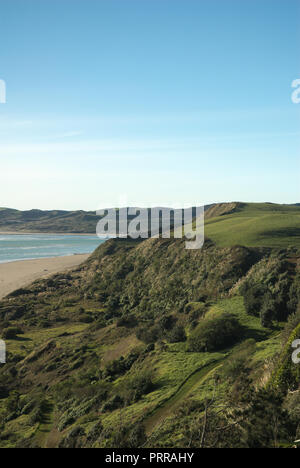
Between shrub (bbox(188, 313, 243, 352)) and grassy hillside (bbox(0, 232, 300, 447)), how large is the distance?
7cm

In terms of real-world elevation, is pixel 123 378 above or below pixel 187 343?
below

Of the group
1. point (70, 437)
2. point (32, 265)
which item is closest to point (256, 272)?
point (70, 437)

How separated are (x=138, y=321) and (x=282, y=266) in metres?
15.4

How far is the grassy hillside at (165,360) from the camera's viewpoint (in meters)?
11.4

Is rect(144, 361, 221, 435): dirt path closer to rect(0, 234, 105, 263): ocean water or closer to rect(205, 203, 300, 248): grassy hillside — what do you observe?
rect(205, 203, 300, 248): grassy hillside

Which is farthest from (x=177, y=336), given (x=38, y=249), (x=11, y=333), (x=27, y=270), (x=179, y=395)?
(x=38, y=249)

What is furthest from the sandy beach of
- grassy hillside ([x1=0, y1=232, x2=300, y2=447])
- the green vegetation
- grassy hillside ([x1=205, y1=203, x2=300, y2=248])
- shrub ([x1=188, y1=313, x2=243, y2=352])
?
shrub ([x1=188, y1=313, x2=243, y2=352])

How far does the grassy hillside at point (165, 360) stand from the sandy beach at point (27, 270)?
14758 mm

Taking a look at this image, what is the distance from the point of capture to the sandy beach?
58.9 m

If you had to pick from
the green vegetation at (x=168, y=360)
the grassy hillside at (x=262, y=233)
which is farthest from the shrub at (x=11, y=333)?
the grassy hillside at (x=262, y=233)

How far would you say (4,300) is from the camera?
47.7 metres

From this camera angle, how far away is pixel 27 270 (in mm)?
73500

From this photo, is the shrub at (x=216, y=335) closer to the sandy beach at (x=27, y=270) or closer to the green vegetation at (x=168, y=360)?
the green vegetation at (x=168, y=360)

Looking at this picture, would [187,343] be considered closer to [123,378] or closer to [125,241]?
[123,378]
